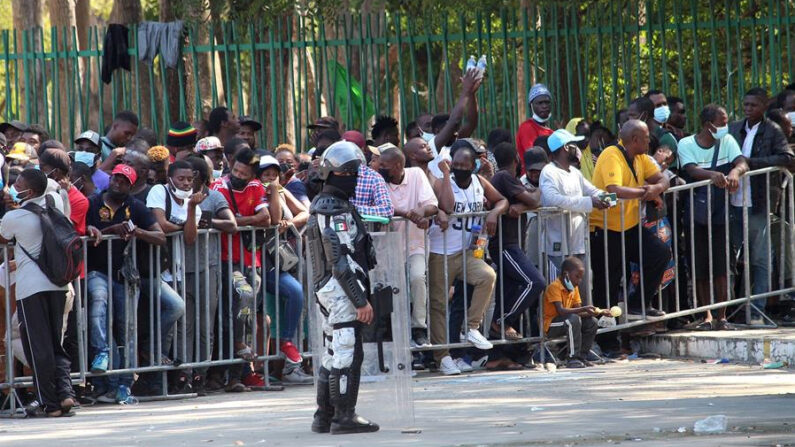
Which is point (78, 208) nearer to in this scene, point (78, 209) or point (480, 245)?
point (78, 209)

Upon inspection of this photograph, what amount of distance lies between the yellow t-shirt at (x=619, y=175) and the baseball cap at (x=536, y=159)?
557 millimetres

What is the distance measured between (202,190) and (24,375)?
6.71 feet

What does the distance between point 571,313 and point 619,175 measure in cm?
136

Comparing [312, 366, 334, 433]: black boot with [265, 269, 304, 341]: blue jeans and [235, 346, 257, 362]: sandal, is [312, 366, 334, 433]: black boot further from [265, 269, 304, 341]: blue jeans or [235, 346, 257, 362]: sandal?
[265, 269, 304, 341]: blue jeans

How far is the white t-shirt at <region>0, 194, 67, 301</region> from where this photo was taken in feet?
34.7

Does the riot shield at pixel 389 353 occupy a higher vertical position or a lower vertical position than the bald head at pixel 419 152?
lower

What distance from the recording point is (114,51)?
17.3m

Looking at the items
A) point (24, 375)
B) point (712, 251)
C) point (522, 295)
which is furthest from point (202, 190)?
point (712, 251)

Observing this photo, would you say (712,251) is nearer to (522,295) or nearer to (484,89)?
(522,295)

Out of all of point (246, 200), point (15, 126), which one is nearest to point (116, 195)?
point (246, 200)

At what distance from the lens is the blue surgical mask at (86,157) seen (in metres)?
12.8

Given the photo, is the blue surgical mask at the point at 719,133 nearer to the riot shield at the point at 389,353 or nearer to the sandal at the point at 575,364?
the sandal at the point at 575,364

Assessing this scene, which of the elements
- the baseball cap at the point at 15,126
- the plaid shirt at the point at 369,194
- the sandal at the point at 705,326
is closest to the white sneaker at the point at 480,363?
the sandal at the point at 705,326

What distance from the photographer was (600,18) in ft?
52.3
